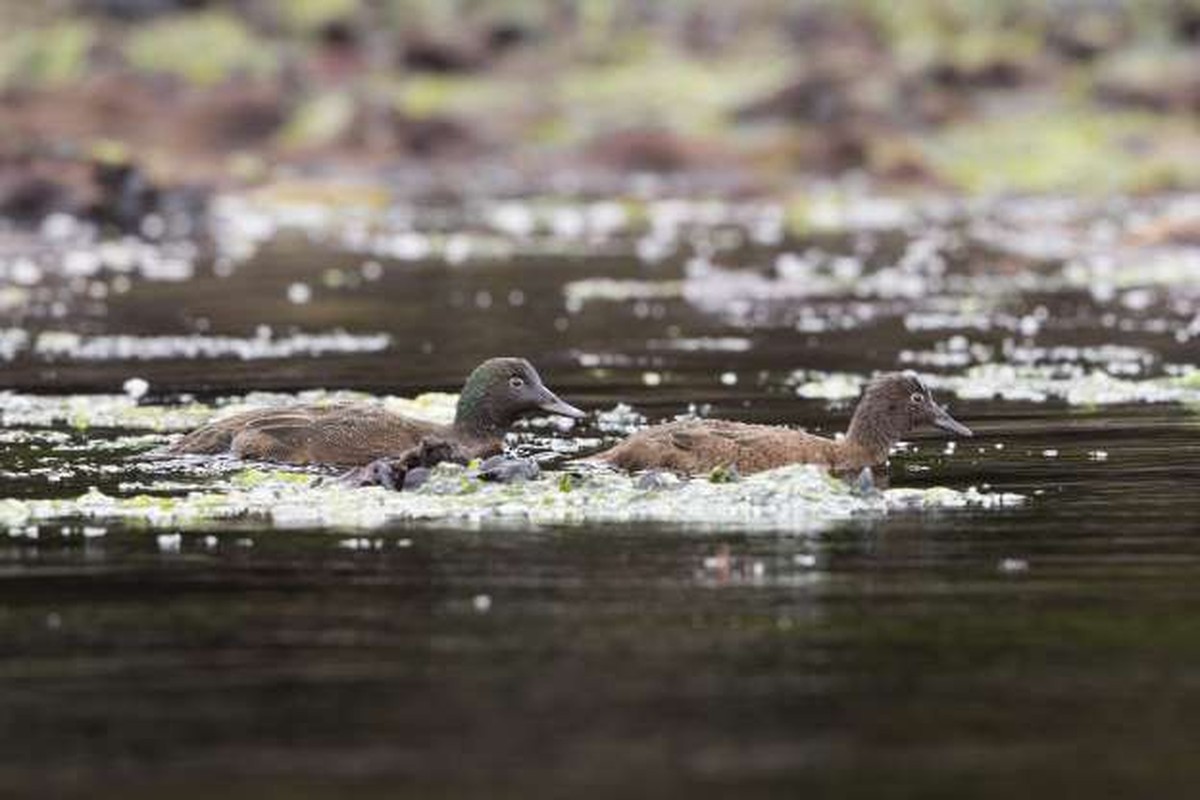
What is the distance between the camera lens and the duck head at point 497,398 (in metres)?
17.6

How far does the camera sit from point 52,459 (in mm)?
17688

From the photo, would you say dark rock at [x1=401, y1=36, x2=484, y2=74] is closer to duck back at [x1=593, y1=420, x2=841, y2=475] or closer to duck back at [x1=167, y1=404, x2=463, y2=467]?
duck back at [x1=167, y1=404, x2=463, y2=467]

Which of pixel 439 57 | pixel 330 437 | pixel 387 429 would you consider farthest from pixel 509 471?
pixel 439 57

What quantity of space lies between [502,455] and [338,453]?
1006 millimetres

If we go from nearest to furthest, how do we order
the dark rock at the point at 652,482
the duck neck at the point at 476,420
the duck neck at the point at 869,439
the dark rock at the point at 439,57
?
the dark rock at the point at 652,482 → the duck neck at the point at 869,439 → the duck neck at the point at 476,420 → the dark rock at the point at 439,57

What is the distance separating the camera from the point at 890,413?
17094mm

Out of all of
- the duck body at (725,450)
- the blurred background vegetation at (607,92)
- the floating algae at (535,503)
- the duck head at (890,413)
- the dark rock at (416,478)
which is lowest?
the floating algae at (535,503)

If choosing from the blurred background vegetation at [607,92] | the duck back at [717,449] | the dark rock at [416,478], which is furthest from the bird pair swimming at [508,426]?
the blurred background vegetation at [607,92]

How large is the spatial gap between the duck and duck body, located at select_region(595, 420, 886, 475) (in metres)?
0.84

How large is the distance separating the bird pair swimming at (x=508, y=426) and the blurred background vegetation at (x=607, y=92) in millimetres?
32685

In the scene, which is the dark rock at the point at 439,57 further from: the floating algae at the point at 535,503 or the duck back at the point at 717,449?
the floating algae at the point at 535,503

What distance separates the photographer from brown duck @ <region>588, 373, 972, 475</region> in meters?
16.4

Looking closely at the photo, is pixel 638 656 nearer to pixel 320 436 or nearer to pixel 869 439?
pixel 869 439

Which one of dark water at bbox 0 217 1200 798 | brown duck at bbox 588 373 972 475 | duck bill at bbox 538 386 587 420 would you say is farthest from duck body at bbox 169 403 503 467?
dark water at bbox 0 217 1200 798
